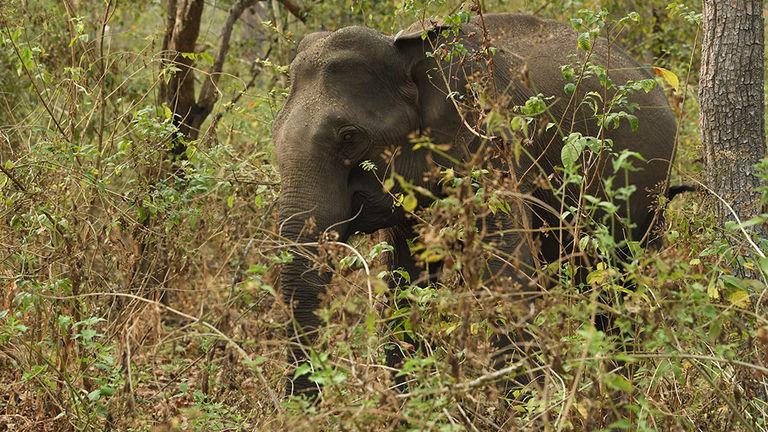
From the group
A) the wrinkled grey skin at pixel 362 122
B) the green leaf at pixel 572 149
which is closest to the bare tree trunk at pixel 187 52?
the wrinkled grey skin at pixel 362 122

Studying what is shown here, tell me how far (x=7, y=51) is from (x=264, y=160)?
2.08m

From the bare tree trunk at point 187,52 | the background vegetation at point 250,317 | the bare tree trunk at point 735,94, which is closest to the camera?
the background vegetation at point 250,317

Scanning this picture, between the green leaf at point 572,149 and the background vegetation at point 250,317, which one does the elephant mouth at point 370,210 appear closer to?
the background vegetation at point 250,317

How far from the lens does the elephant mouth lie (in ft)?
21.2

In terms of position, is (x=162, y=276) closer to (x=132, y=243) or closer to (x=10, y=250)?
(x=132, y=243)

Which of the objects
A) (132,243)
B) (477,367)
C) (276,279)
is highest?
(477,367)

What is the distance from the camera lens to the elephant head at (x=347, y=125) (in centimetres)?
625

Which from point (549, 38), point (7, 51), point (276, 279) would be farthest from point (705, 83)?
point (7, 51)

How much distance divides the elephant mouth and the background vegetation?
0.42 m

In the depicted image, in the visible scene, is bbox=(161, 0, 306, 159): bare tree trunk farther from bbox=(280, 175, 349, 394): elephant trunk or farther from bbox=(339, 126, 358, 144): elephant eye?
bbox=(280, 175, 349, 394): elephant trunk

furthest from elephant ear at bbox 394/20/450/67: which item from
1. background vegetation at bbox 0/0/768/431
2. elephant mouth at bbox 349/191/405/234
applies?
elephant mouth at bbox 349/191/405/234

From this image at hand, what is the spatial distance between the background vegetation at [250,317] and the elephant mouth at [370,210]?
16.7 inches

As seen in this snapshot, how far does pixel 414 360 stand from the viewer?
3.43 metres

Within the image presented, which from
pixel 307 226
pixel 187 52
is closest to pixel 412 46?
pixel 307 226
